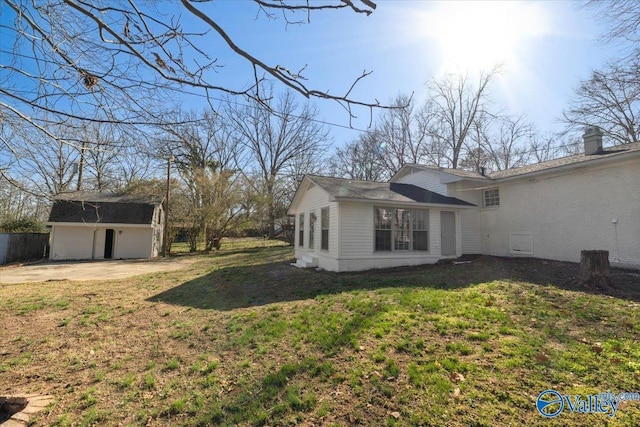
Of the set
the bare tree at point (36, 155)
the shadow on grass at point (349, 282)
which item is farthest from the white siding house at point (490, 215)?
the bare tree at point (36, 155)

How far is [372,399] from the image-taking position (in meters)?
2.99

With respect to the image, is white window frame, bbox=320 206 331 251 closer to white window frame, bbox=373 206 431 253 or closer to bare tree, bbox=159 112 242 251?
white window frame, bbox=373 206 431 253

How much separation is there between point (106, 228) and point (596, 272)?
2274cm

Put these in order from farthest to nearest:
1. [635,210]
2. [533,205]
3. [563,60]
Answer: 1. [533,205]
2. [635,210]
3. [563,60]

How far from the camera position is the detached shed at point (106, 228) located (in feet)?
58.3

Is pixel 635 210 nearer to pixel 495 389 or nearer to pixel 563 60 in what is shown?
pixel 563 60

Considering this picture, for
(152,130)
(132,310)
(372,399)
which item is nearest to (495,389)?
(372,399)

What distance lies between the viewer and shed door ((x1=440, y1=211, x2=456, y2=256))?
1202 centimetres

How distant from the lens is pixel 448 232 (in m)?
12.2

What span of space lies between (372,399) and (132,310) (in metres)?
5.77

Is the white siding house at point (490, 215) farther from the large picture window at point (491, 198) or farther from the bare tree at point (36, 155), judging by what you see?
the bare tree at point (36, 155)

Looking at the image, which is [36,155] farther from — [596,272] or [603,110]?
[603,110]

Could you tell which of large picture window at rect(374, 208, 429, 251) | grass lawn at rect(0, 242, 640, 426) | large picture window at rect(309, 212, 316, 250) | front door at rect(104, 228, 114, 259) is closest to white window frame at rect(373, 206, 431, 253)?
large picture window at rect(374, 208, 429, 251)

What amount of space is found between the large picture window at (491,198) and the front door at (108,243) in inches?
841
